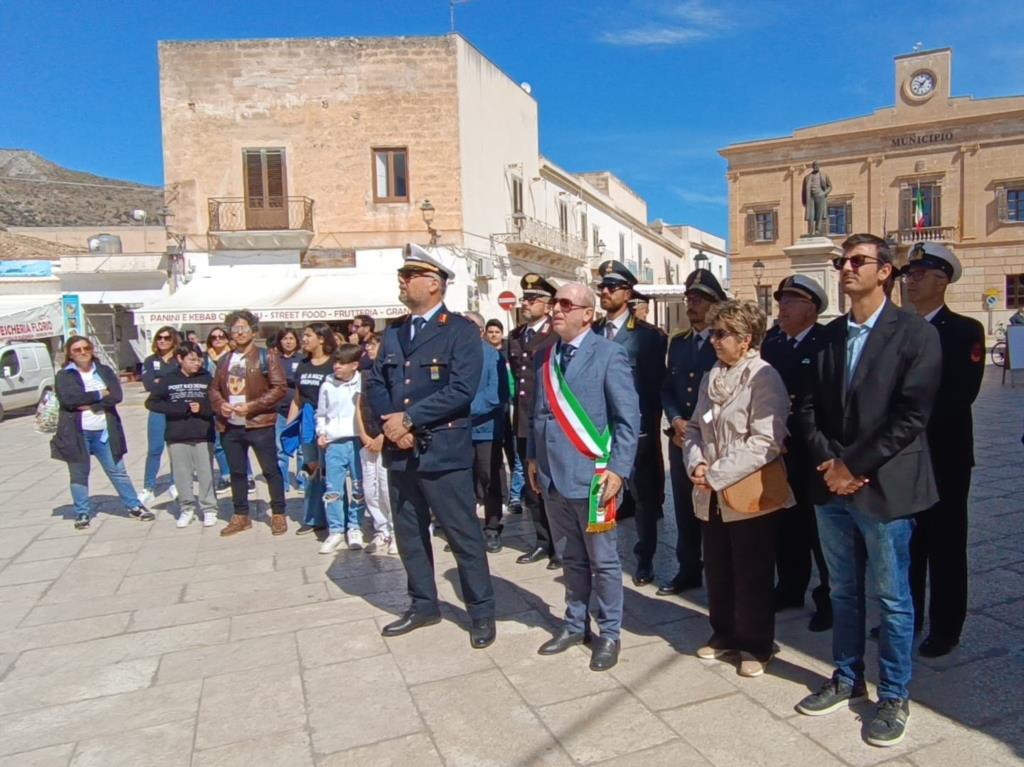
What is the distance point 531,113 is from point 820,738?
26836 mm

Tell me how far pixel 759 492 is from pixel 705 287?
4.74 ft

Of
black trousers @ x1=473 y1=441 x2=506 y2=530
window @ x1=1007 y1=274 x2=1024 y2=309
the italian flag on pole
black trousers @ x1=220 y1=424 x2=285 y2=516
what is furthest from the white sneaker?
window @ x1=1007 y1=274 x2=1024 y2=309

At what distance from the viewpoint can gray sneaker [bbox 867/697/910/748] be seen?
2.96 meters

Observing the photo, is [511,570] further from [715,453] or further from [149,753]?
[149,753]

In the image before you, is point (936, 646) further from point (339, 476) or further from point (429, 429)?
point (339, 476)

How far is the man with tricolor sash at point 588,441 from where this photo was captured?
372cm

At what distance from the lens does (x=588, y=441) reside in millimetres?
3740

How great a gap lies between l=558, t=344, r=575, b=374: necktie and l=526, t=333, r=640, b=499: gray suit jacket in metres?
0.04

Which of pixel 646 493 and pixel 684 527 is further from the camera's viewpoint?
pixel 646 493

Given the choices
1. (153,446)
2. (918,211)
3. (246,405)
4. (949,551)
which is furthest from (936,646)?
(918,211)

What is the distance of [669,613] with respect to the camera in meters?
4.46

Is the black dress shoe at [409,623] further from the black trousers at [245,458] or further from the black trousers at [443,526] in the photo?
the black trousers at [245,458]

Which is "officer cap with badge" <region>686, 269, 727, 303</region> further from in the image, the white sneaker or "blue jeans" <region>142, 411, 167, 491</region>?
"blue jeans" <region>142, 411, 167, 491</region>

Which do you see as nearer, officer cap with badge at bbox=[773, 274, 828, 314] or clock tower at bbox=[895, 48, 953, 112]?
officer cap with badge at bbox=[773, 274, 828, 314]
